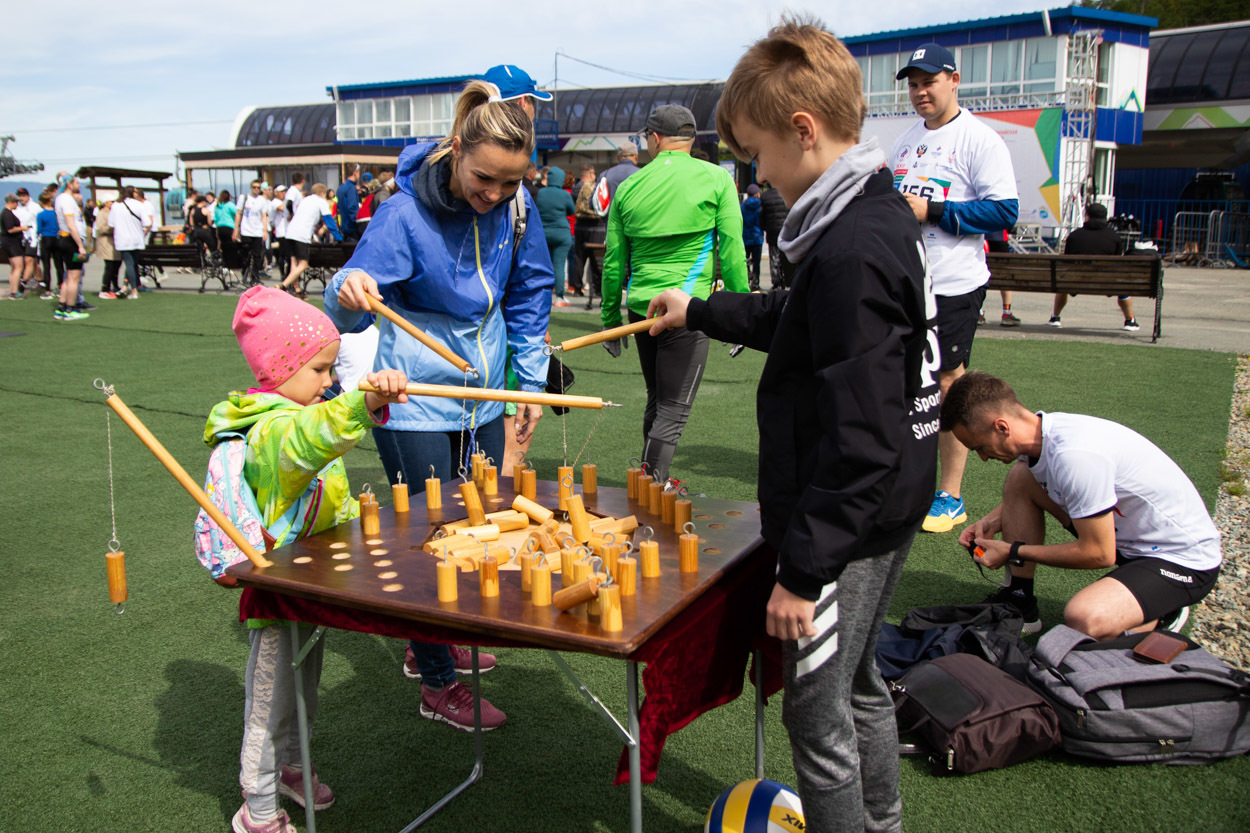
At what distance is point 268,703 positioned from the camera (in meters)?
2.45

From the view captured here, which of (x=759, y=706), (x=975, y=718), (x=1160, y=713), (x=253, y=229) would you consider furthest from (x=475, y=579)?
(x=253, y=229)

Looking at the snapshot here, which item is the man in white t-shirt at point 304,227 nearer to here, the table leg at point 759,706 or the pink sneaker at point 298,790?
the pink sneaker at point 298,790

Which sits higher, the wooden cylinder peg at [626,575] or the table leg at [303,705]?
the wooden cylinder peg at [626,575]

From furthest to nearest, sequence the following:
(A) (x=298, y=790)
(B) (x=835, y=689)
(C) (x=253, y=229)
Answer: (C) (x=253, y=229) → (A) (x=298, y=790) → (B) (x=835, y=689)

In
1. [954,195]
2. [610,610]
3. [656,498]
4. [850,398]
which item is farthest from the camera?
[954,195]

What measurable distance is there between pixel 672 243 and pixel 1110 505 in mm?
2370

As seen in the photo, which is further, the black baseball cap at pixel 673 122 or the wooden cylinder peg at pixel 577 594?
the black baseball cap at pixel 673 122

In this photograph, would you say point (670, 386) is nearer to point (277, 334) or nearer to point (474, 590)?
point (277, 334)

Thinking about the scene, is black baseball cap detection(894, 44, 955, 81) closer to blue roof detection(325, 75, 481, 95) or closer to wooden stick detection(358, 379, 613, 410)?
wooden stick detection(358, 379, 613, 410)

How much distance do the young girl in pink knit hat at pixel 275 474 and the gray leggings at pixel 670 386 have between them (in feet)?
7.13

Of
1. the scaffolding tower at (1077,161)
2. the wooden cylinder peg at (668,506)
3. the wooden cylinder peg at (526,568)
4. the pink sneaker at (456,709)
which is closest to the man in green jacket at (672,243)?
the pink sneaker at (456,709)

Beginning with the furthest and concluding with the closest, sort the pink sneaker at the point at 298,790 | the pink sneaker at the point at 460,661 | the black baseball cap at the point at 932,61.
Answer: the black baseball cap at the point at 932,61 < the pink sneaker at the point at 460,661 < the pink sneaker at the point at 298,790

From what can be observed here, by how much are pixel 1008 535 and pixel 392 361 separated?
249cm

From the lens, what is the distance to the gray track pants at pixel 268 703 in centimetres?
242
